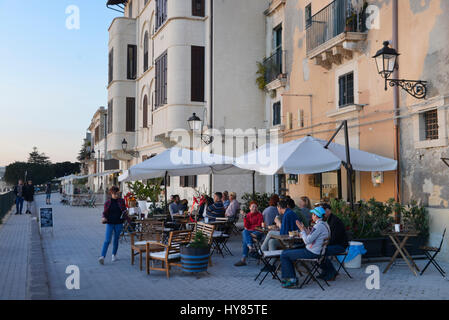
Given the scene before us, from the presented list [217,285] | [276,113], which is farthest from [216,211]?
[276,113]

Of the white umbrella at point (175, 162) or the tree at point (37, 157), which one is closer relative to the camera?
the white umbrella at point (175, 162)

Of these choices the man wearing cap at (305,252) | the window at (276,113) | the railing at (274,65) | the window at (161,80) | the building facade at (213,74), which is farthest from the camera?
the window at (161,80)

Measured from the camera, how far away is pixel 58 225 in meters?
18.3

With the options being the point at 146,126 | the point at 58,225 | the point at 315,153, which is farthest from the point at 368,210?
the point at 146,126

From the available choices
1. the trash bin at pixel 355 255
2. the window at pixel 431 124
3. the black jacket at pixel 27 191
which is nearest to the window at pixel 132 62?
the black jacket at pixel 27 191

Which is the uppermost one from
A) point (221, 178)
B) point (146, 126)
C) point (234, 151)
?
point (146, 126)

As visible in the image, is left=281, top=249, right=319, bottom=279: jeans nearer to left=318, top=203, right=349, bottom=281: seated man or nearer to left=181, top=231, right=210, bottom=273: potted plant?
left=318, top=203, right=349, bottom=281: seated man

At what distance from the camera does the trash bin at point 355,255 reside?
29.7ft

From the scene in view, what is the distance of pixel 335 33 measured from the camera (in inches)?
527

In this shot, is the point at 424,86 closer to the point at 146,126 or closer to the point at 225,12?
the point at 225,12

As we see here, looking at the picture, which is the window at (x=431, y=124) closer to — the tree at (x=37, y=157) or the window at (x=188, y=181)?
the window at (x=188, y=181)

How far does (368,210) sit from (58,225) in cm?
1302

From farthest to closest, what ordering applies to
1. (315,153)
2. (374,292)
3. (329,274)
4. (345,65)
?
(345,65)
(315,153)
(329,274)
(374,292)

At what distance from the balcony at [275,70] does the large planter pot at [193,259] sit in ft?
34.9
